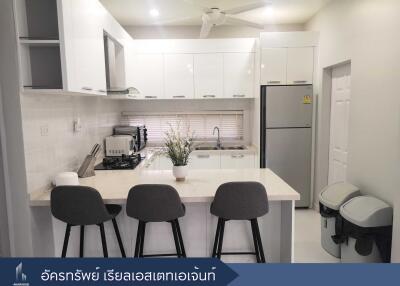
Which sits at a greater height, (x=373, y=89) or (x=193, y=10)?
(x=193, y=10)

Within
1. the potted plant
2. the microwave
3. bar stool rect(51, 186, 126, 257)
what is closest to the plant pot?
the potted plant

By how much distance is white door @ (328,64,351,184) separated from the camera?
11.1 ft

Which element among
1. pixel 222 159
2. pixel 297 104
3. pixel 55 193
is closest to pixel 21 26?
pixel 55 193

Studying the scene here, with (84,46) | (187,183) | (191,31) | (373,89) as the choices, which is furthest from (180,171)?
(191,31)

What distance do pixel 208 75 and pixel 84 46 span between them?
7.81 feet

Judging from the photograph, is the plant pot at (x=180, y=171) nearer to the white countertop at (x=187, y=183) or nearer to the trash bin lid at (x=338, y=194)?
the white countertop at (x=187, y=183)

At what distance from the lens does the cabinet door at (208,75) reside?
4.40 metres

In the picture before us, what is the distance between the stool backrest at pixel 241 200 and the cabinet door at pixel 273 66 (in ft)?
8.39

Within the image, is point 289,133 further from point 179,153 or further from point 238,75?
point 179,153

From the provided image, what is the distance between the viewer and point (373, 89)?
268 centimetres

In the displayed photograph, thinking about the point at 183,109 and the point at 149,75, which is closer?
the point at 149,75

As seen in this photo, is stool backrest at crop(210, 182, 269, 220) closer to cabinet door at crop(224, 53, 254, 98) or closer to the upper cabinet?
the upper cabinet

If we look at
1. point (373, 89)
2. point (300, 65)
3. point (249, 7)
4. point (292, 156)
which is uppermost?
point (249, 7)

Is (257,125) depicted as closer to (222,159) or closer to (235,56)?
(222,159)
